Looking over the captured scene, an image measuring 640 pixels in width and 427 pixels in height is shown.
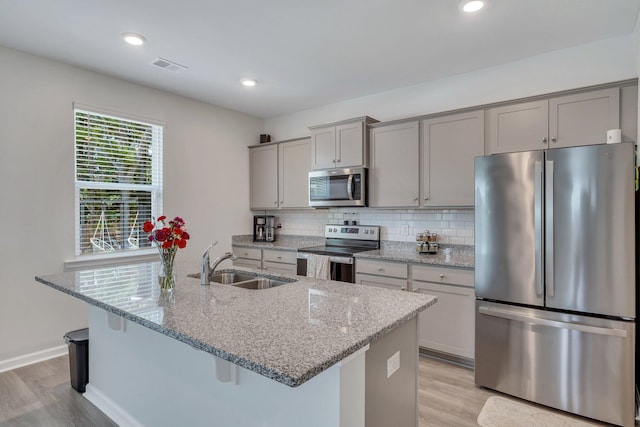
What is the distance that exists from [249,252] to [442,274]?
2.55 m

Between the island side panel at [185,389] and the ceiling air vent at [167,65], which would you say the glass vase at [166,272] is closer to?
the island side panel at [185,389]

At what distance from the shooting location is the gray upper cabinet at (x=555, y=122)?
8.52 feet

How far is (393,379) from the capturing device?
1.59 m

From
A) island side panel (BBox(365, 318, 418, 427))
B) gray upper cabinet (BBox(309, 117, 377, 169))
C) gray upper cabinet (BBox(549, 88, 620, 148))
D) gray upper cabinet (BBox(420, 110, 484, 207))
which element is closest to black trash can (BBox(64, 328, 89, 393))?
island side panel (BBox(365, 318, 418, 427))

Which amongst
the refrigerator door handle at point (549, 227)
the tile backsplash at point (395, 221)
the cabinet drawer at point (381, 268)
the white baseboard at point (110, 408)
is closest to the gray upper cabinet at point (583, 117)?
the refrigerator door handle at point (549, 227)

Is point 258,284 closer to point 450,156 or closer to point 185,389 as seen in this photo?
point 185,389

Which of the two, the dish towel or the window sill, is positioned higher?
the window sill

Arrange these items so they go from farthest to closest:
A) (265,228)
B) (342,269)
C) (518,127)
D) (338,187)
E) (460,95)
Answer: (265,228)
(338,187)
(342,269)
(460,95)
(518,127)

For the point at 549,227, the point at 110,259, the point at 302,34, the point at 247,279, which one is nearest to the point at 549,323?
the point at 549,227

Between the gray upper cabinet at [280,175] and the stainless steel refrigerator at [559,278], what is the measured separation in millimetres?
2331

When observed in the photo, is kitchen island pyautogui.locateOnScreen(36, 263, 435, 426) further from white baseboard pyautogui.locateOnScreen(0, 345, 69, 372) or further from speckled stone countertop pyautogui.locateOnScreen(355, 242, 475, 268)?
speckled stone countertop pyautogui.locateOnScreen(355, 242, 475, 268)

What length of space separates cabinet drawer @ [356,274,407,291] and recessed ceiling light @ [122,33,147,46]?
277 centimetres

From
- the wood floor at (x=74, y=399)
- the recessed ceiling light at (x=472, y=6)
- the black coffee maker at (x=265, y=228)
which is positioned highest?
the recessed ceiling light at (x=472, y=6)

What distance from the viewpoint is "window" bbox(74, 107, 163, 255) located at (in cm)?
344
